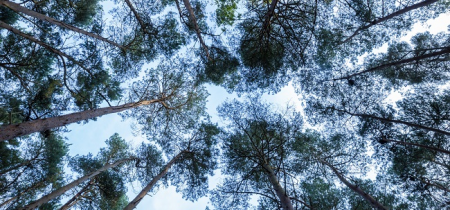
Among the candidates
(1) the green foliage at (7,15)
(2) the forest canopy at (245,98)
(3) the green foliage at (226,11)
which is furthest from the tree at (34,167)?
(3) the green foliage at (226,11)

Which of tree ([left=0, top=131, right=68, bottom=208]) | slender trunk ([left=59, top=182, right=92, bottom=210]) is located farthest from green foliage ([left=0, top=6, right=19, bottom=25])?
slender trunk ([left=59, top=182, right=92, bottom=210])

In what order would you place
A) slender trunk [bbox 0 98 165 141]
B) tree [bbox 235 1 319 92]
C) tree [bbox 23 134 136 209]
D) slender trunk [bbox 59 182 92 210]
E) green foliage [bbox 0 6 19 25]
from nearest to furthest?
1. slender trunk [bbox 0 98 165 141]
2. tree [bbox 235 1 319 92]
3. green foliage [bbox 0 6 19 25]
4. slender trunk [bbox 59 182 92 210]
5. tree [bbox 23 134 136 209]

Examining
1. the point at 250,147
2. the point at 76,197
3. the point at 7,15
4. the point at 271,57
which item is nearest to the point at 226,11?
the point at 271,57

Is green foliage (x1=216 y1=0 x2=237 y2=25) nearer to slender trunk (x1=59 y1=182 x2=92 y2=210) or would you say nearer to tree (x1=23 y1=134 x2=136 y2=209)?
tree (x1=23 y1=134 x2=136 y2=209)

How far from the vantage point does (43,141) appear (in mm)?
9945

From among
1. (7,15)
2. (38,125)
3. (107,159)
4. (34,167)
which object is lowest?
(38,125)

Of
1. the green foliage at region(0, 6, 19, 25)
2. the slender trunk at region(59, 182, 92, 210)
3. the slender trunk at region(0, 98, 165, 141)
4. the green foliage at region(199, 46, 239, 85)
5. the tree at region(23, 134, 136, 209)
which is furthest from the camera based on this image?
the tree at region(23, 134, 136, 209)

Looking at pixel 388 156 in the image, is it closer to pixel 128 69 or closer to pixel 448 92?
pixel 448 92

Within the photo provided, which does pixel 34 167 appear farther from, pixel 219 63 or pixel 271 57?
pixel 271 57

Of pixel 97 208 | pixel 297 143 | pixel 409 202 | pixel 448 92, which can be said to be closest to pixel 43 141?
pixel 97 208

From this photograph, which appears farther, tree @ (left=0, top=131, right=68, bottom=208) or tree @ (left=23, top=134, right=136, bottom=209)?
tree @ (left=23, top=134, right=136, bottom=209)

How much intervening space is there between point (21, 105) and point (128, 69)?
425 cm

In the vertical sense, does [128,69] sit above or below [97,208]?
above

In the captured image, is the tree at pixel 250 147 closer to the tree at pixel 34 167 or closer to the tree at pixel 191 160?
the tree at pixel 191 160
